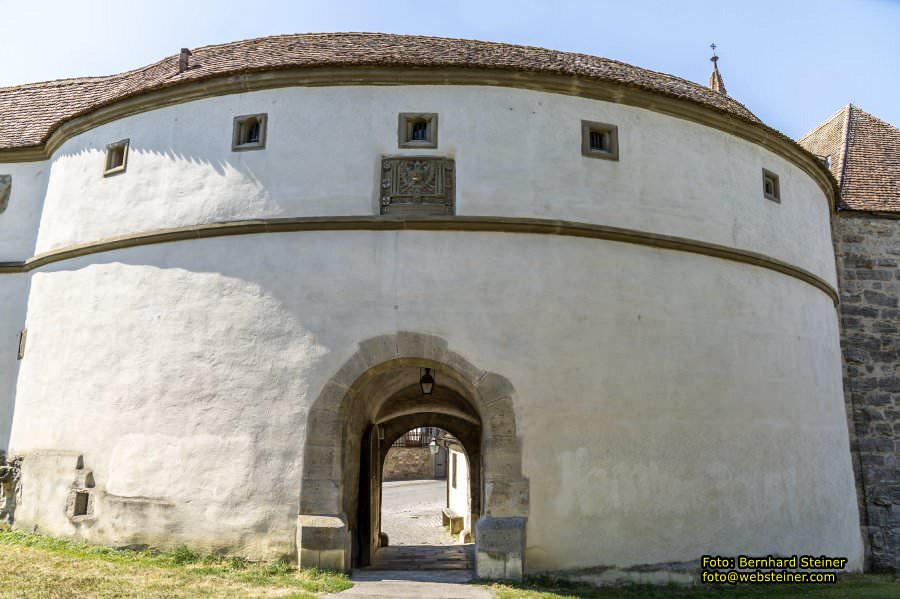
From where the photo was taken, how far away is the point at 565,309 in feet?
27.1

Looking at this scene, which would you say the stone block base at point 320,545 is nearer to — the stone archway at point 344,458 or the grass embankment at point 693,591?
the stone archway at point 344,458

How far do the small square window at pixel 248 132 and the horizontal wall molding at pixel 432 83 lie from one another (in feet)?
1.21

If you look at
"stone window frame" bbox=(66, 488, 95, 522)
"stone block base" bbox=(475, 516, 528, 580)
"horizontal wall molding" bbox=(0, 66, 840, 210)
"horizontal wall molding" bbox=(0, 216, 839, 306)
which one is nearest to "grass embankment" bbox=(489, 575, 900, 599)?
"stone block base" bbox=(475, 516, 528, 580)

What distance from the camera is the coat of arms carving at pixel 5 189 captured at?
37.0ft

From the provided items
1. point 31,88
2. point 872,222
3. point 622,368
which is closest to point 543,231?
point 622,368

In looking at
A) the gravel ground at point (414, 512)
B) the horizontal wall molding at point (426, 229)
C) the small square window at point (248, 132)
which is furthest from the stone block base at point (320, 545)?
the gravel ground at point (414, 512)

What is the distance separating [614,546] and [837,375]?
5.20 m

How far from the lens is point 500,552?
7.44 m

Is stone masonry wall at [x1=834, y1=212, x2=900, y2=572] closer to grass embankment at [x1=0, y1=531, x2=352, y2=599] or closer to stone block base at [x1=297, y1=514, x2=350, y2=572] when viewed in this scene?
stone block base at [x1=297, y1=514, x2=350, y2=572]

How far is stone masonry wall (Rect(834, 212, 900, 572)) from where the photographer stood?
11.4m

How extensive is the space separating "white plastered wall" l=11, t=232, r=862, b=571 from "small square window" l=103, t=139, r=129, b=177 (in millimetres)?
1168

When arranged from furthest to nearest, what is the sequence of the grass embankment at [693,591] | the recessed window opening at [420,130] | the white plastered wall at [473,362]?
the recessed window opening at [420,130]
the white plastered wall at [473,362]
the grass embankment at [693,591]

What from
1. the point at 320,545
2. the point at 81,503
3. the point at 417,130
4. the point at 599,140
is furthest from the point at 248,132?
the point at 320,545

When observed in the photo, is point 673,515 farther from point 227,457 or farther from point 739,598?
point 227,457
